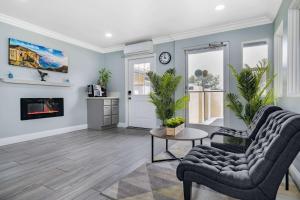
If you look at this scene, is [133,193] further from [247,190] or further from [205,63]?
[205,63]

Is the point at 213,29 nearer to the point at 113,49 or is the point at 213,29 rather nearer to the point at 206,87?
the point at 206,87

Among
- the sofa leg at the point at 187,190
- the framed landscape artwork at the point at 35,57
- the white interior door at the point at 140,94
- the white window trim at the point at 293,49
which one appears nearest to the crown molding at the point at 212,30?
Answer: the white interior door at the point at 140,94

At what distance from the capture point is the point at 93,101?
511cm

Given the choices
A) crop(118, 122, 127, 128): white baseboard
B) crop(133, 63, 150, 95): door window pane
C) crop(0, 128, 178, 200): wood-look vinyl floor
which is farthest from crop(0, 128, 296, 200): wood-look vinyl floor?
crop(133, 63, 150, 95): door window pane

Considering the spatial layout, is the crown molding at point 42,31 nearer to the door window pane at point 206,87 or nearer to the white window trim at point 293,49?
the door window pane at point 206,87

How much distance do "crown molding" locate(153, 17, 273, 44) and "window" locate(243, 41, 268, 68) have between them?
405mm

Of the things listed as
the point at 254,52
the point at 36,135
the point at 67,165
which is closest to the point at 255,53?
the point at 254,52

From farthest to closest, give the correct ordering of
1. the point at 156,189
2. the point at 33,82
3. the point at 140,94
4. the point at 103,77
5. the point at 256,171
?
the point at 103,77
the point at 140,94
the point at 33,82
the point at 156,189
the point at 256,171

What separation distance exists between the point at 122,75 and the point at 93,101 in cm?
122

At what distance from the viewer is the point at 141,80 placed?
5.27 metres

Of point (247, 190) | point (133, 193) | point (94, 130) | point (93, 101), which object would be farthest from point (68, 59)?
point (247, 190)

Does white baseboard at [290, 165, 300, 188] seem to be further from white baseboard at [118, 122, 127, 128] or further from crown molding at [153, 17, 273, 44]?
white baseboard at [118, 122, 127, 128]

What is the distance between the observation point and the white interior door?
5.10m

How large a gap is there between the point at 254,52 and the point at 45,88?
490cm
